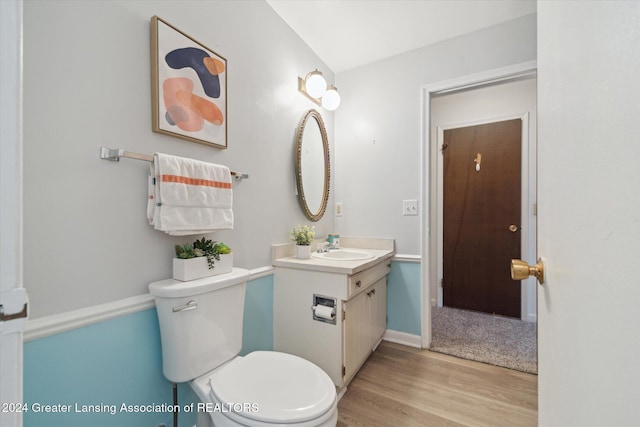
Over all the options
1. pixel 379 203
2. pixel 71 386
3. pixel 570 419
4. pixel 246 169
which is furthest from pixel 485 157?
pixel 71 386

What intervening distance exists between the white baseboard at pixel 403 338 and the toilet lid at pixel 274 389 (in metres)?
1.33

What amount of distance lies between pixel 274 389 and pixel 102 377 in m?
0.60

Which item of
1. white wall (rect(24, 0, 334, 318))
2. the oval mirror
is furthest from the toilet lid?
the oval mirror

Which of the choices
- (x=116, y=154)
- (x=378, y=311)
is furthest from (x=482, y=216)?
(x=116, y=154)

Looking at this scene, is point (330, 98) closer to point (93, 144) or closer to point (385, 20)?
point (385, 20)

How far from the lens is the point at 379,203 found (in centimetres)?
228

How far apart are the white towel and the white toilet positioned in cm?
24

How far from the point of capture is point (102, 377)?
0.93 meters

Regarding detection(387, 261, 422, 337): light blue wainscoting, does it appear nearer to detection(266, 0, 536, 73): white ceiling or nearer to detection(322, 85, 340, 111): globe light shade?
detection(322, 85, 340, 111): globe light shade

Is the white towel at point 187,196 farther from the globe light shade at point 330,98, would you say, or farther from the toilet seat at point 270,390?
the globe light shade at point 330,98

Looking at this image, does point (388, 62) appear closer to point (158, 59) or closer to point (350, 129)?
point (350, 129)

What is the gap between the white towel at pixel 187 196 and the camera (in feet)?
3.36

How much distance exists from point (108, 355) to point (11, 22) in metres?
1.00

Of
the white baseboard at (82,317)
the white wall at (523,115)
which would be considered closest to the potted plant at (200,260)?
the white baseboard at (82,317)
